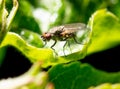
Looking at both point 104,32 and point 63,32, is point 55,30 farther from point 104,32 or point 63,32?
point 104,32

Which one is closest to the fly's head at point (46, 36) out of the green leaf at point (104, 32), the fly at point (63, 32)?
the fly at point (63, 32)

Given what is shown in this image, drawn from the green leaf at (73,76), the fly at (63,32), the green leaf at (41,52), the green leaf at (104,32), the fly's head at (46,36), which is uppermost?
the fly at (63,32)

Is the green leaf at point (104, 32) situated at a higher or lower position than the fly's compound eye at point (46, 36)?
lower

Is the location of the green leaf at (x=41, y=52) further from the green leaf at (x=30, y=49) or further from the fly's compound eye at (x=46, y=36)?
the fly's compound eye at (x=46, y=36)

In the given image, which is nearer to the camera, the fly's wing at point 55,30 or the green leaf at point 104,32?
the green leaf at point 104,32

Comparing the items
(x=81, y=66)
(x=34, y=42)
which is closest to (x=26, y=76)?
(x=81, y=66)

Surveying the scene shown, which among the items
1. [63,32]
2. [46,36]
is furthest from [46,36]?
[63,32]

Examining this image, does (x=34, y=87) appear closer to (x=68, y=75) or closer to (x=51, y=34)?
(x=68, y=75)
